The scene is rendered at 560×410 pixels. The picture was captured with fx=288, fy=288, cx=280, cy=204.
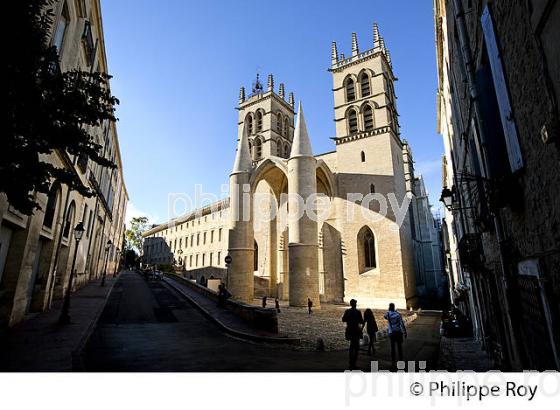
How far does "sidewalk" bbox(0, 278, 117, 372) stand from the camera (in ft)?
17.3

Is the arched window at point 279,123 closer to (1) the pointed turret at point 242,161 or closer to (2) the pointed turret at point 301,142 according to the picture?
(1) the pointed turret at point 242,161

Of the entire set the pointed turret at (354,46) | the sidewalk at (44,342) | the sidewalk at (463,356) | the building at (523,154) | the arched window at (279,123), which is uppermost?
the pointed turret at (354,46)

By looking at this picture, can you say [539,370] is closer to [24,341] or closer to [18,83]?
[18,83]

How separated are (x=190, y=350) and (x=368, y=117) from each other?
27082mm

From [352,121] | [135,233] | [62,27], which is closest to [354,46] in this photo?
[352,121]

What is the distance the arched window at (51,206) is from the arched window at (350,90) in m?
27.0

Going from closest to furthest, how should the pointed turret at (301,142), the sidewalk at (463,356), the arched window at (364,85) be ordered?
1. the sidewalk at (463,356)
2. the pointed turret at (301,142)
3. the arched window at (364,85)

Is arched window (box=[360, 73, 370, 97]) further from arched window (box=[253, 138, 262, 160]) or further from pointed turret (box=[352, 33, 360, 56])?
arched window (box=[253, 138, 262, 160])

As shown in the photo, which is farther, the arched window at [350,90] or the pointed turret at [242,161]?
the arched window at [350,90]

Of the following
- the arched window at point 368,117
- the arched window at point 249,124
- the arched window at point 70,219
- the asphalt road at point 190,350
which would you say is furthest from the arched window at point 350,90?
the arched window at point 70,219

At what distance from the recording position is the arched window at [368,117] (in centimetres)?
2825

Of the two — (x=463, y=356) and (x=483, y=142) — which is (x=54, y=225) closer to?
(x=483, y=142)

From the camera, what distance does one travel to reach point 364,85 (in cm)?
2967
